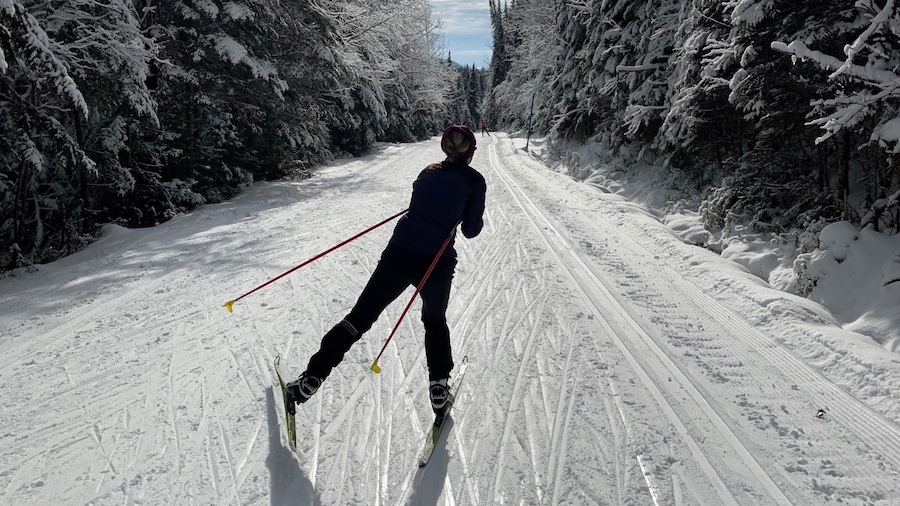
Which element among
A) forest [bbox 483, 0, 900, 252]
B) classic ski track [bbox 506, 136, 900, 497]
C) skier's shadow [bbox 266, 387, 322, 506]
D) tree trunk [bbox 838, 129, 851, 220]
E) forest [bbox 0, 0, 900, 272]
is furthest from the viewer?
tree trunk [bbox 838, 129, 851, 220]

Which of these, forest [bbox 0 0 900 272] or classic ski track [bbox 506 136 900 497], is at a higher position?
forest [bbox 0 0 900 272]

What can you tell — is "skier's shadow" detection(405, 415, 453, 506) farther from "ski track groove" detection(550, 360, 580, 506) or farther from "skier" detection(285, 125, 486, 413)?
"ski track groove" detection(550, 360, 580, 506)

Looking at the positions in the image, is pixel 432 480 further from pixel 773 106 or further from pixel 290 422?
pixel 773 106

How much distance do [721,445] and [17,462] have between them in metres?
4.14

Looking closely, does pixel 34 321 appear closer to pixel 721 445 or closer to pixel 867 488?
pixel 721 445

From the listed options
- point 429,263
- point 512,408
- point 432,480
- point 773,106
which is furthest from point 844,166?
point 432,480

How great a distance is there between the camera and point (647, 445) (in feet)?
10.3

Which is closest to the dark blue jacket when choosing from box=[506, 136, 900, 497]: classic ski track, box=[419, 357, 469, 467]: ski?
box=[419, 357, 469, 467]: ski

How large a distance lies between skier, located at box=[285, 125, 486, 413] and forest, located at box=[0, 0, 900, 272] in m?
3.60

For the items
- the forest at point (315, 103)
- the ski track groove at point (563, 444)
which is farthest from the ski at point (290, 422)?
the forest at point (315, 103)

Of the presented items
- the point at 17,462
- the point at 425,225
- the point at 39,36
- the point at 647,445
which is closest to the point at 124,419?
the point at 17,462

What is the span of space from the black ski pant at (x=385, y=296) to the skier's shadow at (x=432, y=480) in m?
0.81

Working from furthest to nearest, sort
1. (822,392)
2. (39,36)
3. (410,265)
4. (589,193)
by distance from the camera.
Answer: (589,193), (39,36), (822,392), (410,265)

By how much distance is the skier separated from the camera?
3.11 m
